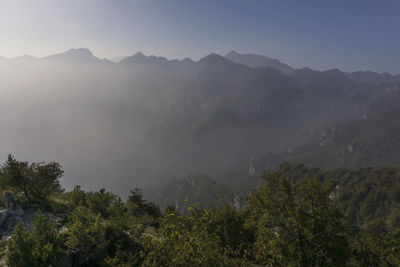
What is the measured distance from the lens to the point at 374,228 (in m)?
122

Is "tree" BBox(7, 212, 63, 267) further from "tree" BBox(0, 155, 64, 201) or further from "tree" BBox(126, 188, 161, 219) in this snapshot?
"tree" BBox(126, 188, 161, 219)

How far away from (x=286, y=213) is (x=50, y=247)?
20210mm

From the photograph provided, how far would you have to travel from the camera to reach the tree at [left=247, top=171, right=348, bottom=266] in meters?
18.4

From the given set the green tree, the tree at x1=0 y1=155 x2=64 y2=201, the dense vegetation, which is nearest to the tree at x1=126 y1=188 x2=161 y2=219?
the tree at x1=0 y1=155 x2=64 y2=201

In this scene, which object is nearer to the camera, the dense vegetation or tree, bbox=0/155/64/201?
the dense vegetation

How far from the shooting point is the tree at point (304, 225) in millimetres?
18375

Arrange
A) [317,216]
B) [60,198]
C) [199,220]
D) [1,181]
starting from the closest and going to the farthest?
1. [199,220]
2. [317,216]
3. [1,181]
4. [60,198]

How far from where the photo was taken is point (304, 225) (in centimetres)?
1939

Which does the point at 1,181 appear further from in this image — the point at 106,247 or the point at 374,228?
the point at 374,228

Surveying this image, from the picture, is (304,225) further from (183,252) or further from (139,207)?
(139,207)

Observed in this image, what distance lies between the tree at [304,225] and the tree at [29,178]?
118ft

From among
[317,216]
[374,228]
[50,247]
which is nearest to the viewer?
[50,247]

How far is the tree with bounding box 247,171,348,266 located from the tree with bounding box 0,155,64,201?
35898 millimetres

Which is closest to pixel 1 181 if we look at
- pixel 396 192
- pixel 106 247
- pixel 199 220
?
pixel 106 247
